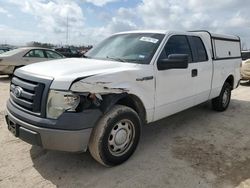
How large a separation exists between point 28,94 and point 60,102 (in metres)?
0.50

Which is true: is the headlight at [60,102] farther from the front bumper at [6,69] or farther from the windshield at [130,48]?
the front bumper at [6,69]

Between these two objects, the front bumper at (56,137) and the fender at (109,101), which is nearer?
the front bumper at (56,137)

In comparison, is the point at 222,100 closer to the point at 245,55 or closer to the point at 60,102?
the point at 60,102

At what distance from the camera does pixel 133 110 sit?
3.90m

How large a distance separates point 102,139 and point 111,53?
1.73 m

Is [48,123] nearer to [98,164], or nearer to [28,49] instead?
[98,164]

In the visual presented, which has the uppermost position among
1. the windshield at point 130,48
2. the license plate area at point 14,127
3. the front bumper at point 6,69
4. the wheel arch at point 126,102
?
the windshield at point 130,48

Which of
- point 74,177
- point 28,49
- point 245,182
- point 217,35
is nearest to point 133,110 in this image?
point 74,177

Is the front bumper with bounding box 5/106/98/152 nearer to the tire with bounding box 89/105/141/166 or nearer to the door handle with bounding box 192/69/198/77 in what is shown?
the tire with bounding box 89/105/141/166

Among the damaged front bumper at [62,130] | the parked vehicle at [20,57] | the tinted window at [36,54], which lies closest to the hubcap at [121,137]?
the damaged front bumper at [62,130]

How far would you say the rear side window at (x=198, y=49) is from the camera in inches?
213

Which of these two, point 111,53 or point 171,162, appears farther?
point 111,53

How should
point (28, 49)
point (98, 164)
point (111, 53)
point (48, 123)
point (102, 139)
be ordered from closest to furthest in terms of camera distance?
1. point (48, 123)
2. point (102, 139)
3. point (98, 164)
4. point (111, 53)
5. point (28, 49)

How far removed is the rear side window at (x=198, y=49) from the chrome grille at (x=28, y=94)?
3.12 meters
